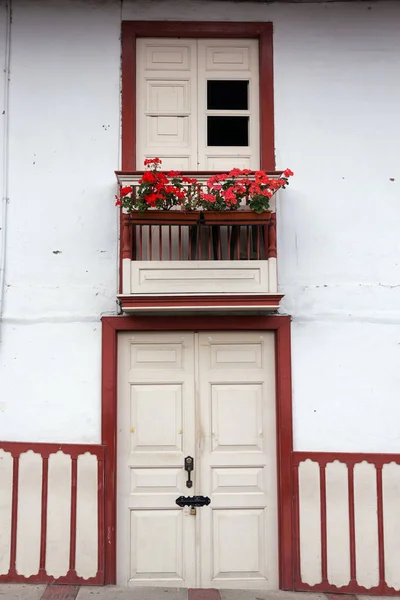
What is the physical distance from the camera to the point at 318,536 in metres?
4.95

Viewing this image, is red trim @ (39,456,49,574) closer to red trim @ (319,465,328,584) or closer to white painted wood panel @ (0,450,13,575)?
white painted wood panel @ (0,450,13,575)

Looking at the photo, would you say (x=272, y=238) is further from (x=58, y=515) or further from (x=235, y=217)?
(x=58, y=515)

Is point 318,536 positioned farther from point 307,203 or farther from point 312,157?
point 312,157

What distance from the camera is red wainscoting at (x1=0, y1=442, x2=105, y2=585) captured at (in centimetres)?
493

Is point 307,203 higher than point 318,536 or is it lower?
higher

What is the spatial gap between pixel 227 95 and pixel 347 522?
13.1ft

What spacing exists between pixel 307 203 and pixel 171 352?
1.82 meters

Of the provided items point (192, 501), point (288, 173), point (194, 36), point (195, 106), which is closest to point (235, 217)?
point (288, 173)

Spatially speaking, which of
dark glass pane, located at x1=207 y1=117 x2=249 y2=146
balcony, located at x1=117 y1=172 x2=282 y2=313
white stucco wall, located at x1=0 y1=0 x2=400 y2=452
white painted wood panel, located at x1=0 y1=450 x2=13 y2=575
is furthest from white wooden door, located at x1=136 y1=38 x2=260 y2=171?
white painted wood panel, located at x1=0 y1=450 x2=13 y2=575

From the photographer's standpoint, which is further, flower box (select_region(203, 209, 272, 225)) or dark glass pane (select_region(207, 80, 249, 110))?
dark glass pane (select_region(207, 80, 249, 110))

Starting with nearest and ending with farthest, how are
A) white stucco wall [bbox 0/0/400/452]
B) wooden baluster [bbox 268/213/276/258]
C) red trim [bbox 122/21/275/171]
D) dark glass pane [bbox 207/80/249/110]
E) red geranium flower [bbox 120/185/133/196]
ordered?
red geranium flower [bbox 120/185/133/196], wooden baluster [bbox 268/213/276/258], white stucco wall [bbox 0/0/400/452], red trim [bbox 122/21/275/171], dark glass pane [bbox 207/80/249/110]

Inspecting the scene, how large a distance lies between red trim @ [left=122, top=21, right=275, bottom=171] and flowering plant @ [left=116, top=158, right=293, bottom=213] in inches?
17.6

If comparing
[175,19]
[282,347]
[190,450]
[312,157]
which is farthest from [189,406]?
[175,19]

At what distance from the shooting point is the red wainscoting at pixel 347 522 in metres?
4.91
